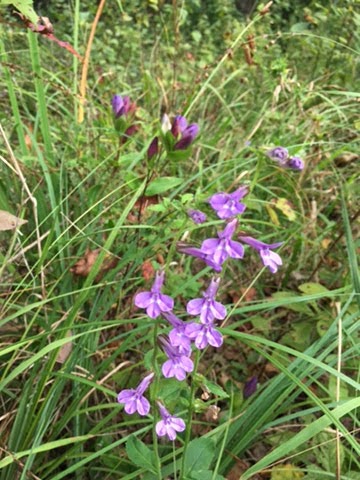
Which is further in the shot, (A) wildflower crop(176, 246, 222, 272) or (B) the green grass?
(B) the green grass

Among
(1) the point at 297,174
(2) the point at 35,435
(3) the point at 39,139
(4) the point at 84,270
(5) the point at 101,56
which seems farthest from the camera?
(5) the point at 101,56

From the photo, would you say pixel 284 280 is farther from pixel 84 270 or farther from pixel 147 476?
pixel 147 476

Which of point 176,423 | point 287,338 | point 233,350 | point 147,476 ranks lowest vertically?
point 233,350

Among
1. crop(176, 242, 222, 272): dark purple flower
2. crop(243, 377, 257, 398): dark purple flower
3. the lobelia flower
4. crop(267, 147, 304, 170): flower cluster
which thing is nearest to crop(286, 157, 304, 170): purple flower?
crop(267, 147, 304, 170): flower cluster

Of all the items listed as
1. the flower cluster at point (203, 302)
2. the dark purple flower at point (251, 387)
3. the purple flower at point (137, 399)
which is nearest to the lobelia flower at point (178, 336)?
the flower cluster at point (203, 302)

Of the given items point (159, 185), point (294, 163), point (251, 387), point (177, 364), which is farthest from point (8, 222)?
point (251, 387)

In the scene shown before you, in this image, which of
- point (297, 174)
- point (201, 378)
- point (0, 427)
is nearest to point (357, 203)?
point (297, 174)

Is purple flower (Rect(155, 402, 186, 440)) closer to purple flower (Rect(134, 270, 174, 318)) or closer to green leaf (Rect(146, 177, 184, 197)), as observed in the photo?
purple flower (Rect(134, 270, 174, 318))
